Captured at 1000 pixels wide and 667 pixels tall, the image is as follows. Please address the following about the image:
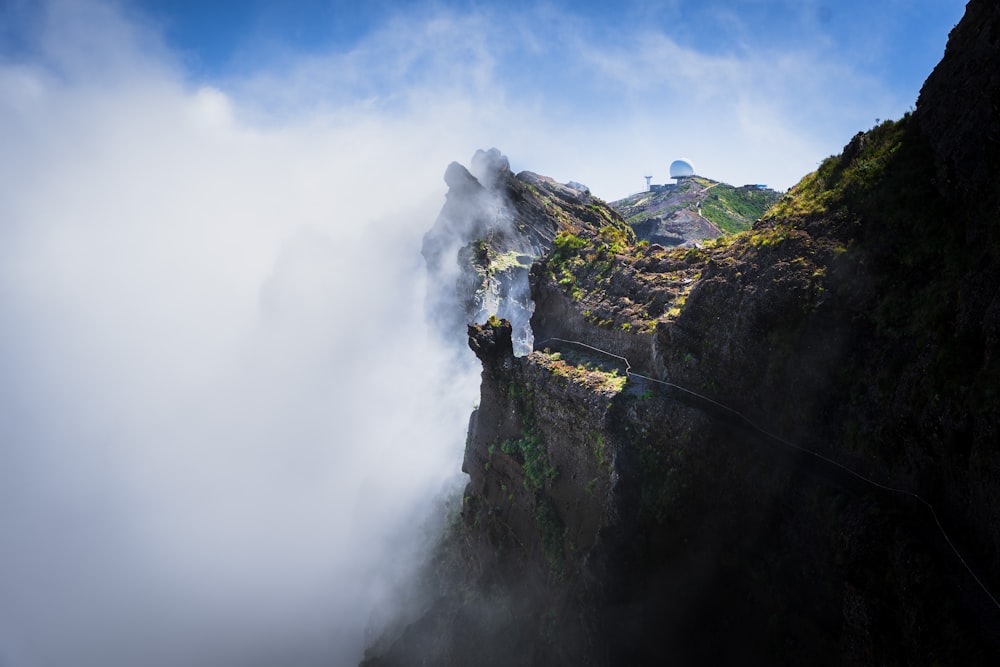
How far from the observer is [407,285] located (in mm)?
89812

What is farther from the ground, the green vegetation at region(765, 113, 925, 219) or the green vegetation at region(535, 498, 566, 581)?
the green vegetation at region(765, 113, 925, 219)

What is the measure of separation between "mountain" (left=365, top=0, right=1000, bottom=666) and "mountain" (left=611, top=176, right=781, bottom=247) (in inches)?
2211

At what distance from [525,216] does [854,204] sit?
54978mm

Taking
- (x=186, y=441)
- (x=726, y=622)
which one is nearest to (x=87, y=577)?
(x=186, y=441)

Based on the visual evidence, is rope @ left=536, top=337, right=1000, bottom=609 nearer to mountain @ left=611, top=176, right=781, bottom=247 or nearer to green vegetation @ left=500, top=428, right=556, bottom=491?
green vegetation @ left=500, top=428, right=556, bottom=491

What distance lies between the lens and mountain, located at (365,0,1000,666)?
9.72 metres

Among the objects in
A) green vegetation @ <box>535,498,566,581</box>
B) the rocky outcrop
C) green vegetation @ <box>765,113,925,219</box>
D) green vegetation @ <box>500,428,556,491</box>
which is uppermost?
the rocky outcrop

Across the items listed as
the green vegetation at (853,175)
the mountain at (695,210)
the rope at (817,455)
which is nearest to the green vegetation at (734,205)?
the mountain at (695,210)

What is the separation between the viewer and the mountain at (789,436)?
9719mm

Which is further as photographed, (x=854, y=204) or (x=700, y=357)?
(x=700, y=357)

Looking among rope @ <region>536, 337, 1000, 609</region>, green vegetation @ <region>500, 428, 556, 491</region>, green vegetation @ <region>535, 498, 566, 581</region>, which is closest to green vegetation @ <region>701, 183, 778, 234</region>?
green vegetation @ <region>500, 428, 556, 491</region>

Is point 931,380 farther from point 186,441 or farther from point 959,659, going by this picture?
point 186,441

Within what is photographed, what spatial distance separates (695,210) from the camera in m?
88.3

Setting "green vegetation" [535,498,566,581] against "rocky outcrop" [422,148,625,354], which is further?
"rocky outcrop" [422,148,625,354]
